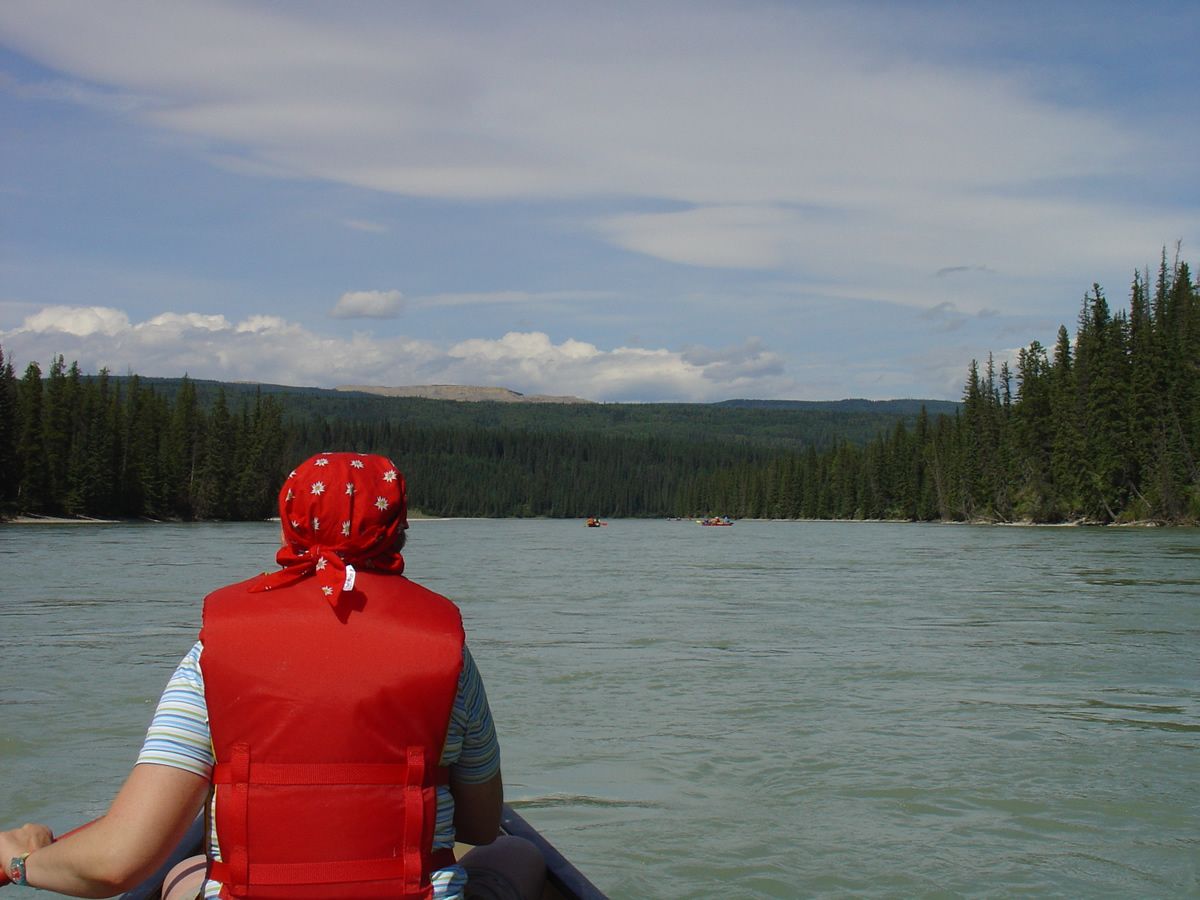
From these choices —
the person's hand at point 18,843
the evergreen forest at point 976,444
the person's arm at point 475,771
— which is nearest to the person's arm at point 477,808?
the person's arm at point 475,771

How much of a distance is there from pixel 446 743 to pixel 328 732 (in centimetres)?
36

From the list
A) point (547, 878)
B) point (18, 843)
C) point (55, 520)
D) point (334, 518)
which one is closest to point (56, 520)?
point (55, 520)

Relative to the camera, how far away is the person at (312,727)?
3.21 metres

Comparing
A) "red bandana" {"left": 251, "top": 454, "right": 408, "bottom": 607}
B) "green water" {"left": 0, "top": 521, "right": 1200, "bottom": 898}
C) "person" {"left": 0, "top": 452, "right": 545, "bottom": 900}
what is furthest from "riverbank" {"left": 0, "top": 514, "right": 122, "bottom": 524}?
"red bandana" {"left": 251, "top": 454, "right": 408, "bottom": 607}

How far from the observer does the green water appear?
8.17 meters

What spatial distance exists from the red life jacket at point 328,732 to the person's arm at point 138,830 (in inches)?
4.1

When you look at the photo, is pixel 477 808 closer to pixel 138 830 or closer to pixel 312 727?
pixel 312 727

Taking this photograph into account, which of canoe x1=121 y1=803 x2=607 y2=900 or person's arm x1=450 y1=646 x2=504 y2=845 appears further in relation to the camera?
canoe x1=121 y1=803 x2=607 y2=900

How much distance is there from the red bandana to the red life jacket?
74mm

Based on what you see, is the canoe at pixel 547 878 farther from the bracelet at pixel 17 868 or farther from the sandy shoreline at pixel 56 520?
the sandy shoreline at pixel 56 520

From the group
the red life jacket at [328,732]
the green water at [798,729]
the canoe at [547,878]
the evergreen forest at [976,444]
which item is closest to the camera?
the red life jacket at [328,732]

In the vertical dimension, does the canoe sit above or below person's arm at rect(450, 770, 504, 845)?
below

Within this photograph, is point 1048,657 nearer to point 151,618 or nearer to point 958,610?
point 958,610

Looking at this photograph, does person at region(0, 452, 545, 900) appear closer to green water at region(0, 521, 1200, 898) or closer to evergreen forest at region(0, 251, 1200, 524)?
green water at region(0, 521, 1200, 898)
